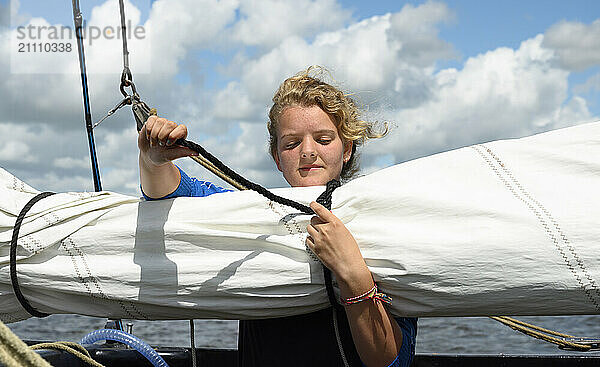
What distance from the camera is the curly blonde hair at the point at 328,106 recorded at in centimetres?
184

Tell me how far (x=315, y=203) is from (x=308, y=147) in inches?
16.1

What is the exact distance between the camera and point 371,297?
1.31 meters

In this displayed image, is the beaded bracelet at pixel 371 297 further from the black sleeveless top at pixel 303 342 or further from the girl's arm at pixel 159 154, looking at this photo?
the girl's arm at pixel 159 154

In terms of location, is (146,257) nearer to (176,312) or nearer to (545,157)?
(176,312)

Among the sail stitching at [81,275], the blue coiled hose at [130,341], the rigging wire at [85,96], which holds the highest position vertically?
the rigging wire at [85,96]

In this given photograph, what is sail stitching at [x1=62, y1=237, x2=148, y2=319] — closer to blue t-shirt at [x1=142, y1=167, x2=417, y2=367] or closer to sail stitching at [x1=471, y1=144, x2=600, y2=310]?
blue t-shirt at [x1=142, y1=167, x2=417, y2=367]

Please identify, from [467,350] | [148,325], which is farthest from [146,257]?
[148,325]

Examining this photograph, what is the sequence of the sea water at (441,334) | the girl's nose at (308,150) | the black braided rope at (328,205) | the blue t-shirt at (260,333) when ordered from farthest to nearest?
the sea water at (441,334), the girl's nose at (308,150), the blue t-shirt at (260,333), the black braided rope at (328,205)

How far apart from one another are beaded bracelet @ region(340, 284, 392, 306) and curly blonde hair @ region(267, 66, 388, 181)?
639 millimetres

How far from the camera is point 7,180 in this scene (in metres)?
1.61

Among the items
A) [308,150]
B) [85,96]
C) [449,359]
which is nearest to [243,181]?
[308,150]

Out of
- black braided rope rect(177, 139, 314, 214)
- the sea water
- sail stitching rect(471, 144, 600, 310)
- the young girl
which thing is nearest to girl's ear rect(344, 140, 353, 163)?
the young girl

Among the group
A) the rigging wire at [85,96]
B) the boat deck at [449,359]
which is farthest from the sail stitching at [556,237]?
the rigging wire at [85,96]

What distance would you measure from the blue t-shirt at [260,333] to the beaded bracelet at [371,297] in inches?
7.0
